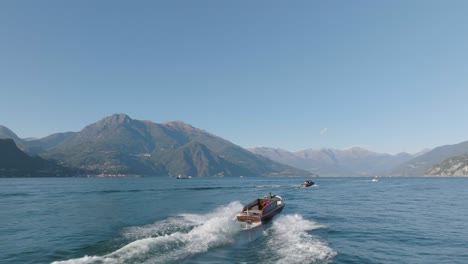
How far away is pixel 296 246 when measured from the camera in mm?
31281

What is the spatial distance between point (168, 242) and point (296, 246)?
41.6 feet

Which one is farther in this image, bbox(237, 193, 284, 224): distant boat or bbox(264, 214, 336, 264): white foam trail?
bbox(237, 193, 284, 224): distant boat

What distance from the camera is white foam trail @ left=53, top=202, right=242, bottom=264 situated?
25.5 metres

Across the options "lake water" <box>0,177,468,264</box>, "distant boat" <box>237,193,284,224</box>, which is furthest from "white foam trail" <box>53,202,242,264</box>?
"distant boat" <box>237,193,284,224</box>

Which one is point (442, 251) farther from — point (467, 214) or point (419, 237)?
point (467, 214)

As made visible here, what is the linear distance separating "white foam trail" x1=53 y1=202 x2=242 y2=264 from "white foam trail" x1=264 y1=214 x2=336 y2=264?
5.30 metres

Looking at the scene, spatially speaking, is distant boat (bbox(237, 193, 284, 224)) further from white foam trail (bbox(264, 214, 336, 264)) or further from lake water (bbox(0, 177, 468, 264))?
white foam trail (bbox(264, 214, 336, 264))

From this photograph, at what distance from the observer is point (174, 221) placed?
154ft

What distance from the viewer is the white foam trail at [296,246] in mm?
27366

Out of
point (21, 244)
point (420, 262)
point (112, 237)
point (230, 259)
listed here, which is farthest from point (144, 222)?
point (420, 262)

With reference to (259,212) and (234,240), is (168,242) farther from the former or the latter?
(259,212)

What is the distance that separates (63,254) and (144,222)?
18142mm

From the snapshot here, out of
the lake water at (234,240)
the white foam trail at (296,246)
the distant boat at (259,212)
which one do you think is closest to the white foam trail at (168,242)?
the lake water at (234,240)

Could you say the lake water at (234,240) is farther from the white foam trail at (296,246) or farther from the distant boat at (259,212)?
the distant boat at (259,212)
